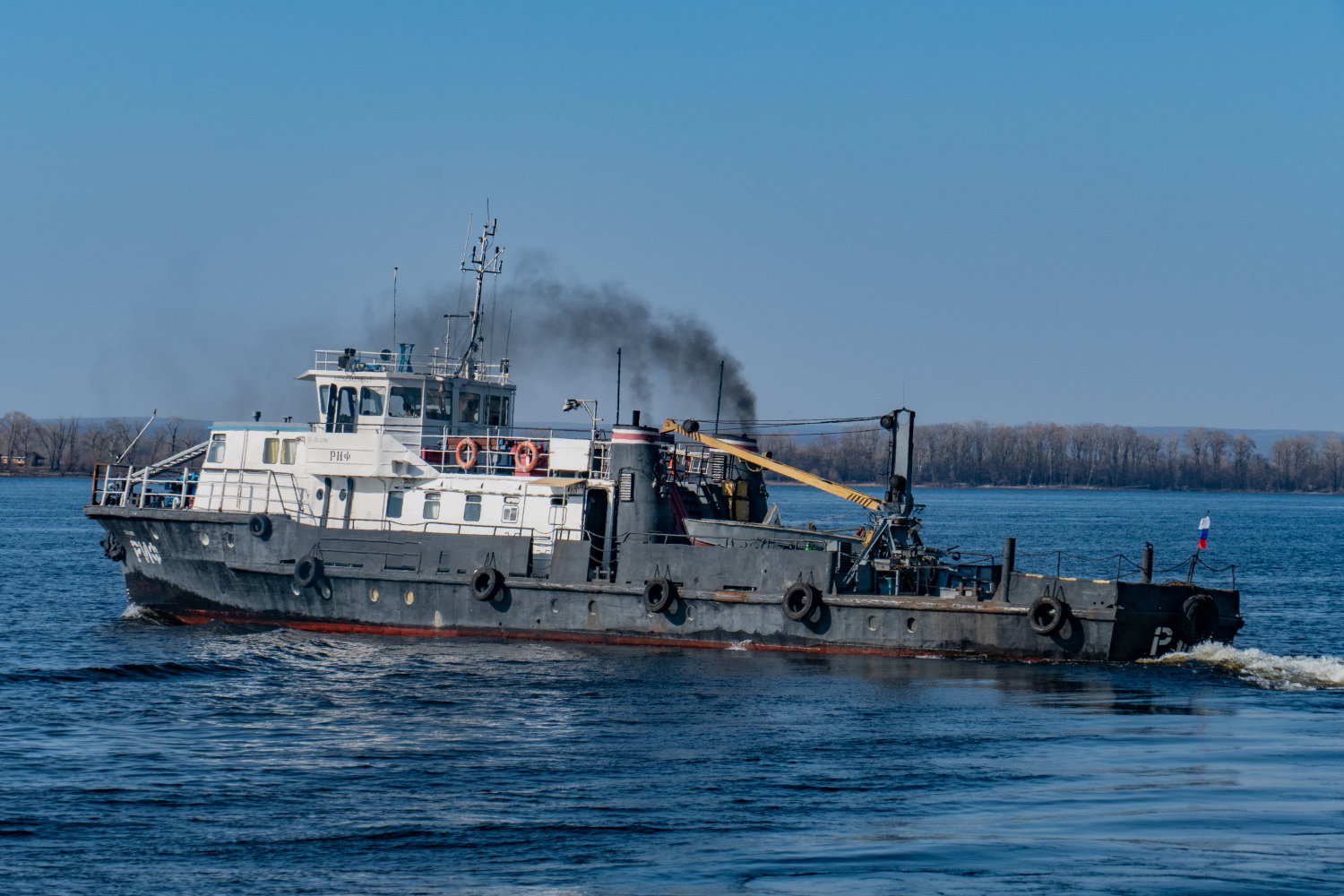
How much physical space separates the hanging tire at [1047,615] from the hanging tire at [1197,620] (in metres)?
2.06

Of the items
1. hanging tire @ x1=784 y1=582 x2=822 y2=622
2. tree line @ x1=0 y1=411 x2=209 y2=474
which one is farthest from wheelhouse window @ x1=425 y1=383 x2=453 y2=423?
tree line @ x1=0 y1=411 x2=209 y2=474

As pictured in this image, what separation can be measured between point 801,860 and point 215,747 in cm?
830

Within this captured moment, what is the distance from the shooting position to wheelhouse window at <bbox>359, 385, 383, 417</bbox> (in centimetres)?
2698

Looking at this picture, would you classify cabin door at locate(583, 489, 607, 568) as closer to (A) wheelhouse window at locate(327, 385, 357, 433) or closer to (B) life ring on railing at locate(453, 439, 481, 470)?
(B) life ring on railing at locate(453, 439, 481, 470)

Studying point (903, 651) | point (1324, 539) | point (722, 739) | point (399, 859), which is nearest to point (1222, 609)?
point (903, 651)

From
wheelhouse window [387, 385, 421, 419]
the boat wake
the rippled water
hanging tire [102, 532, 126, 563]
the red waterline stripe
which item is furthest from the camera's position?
hanging tire [102, 532, 126, 563]

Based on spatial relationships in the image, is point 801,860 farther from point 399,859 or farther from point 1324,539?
point 1324,539

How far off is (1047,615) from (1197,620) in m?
2.58

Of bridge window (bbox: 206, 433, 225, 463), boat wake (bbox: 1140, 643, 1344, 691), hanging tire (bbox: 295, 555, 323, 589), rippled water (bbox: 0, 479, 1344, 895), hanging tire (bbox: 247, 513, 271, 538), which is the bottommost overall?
rippled water (bbox: 0, 479, 1344, 895)

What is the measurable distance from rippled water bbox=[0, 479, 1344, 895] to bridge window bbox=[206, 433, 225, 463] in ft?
12.1

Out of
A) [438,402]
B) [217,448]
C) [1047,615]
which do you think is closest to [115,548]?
[217,448]

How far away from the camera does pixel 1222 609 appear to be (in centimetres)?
2238

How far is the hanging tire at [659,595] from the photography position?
77.5 feet

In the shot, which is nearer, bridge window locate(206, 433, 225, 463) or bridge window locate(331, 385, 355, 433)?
bridge window locate(331, 385, 355, 433)
